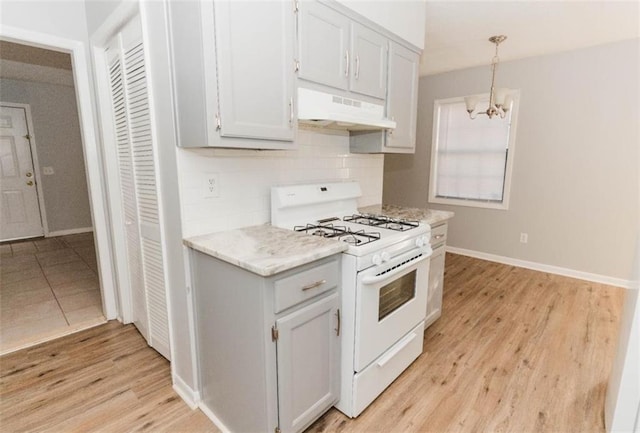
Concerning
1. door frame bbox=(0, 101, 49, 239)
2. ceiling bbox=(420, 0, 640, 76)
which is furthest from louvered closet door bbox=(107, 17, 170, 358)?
door frame bbox=(0, 101, 49, 239)

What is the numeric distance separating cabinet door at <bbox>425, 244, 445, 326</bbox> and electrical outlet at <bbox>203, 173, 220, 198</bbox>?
1.56m

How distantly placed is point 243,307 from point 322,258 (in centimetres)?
40

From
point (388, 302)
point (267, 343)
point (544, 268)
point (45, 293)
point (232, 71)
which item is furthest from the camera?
point (544, 268)

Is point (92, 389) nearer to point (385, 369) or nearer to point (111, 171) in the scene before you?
point (111, 171)

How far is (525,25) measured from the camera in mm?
2873

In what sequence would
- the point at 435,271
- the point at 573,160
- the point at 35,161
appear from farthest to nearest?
the point at 35,161 < the point at 573,160 < the point at 435,271

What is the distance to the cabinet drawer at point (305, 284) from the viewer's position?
1.33m

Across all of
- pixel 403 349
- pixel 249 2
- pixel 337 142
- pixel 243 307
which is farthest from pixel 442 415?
pixel 249 2

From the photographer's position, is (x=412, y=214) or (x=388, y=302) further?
(x=412, y=214)

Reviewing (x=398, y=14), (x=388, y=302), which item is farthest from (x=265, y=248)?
(x=398, y=14)

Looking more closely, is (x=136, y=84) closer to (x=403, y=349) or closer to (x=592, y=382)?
(x=403, y=349)

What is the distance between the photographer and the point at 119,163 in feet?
7.49

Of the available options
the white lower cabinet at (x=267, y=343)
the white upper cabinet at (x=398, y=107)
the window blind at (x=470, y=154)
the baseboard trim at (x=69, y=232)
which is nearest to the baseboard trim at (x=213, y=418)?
the white lower cabinet at (x=267, y=343)

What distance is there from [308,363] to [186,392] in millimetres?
838
